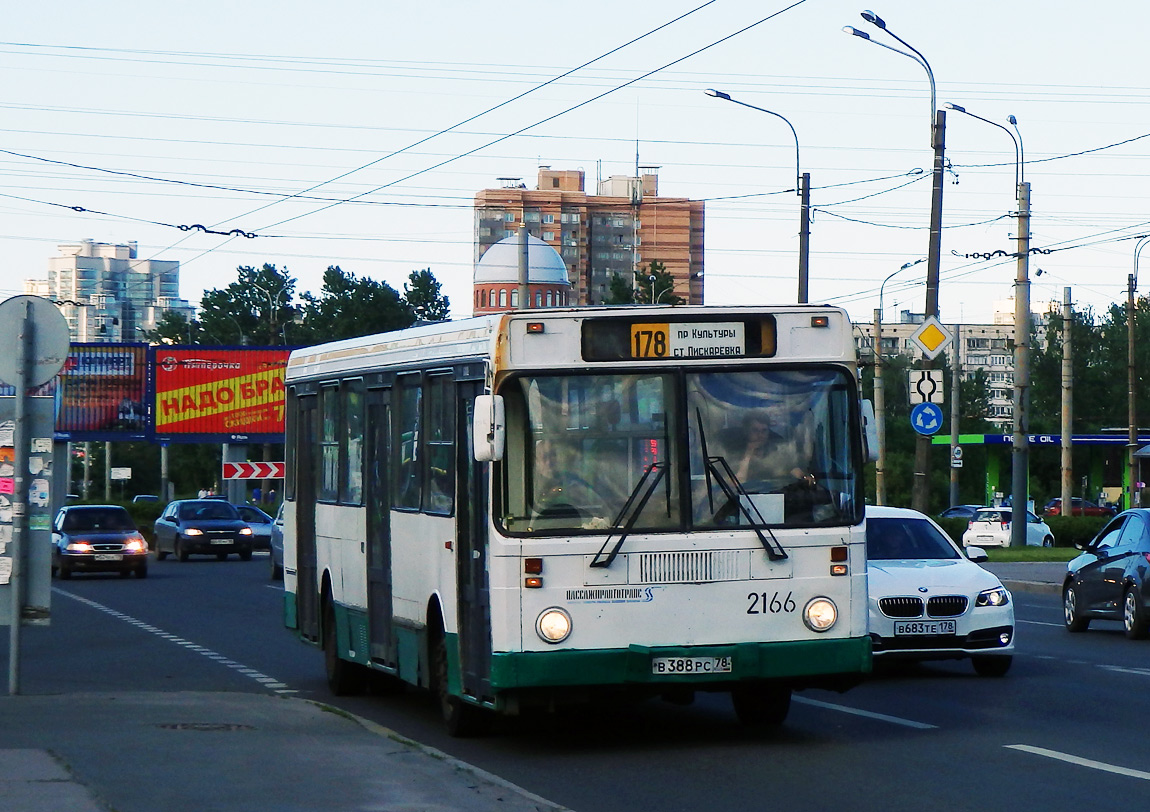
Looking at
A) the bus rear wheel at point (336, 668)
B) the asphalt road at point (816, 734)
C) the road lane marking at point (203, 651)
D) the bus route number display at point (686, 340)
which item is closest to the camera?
the asphalt road at point (816, 734)

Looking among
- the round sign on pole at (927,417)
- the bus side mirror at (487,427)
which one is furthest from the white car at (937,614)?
the round sign on pole at (927,417)

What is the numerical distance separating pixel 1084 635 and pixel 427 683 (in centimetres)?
1119

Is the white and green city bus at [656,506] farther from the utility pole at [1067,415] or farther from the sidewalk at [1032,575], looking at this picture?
the utility pole at [1067,415]

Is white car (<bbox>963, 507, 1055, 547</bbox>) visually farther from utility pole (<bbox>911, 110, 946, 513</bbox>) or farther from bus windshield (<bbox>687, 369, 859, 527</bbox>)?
bus windshield (<bbox>687, 369, 859, 527</bbox>)

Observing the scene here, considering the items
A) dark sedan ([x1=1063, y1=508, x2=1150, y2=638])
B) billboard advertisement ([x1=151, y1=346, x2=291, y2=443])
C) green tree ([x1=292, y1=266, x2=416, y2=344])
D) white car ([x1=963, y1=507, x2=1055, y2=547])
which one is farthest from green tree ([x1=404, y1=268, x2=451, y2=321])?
dark sedan ([x1=1063, y1=508, x2=1150, y2=638])

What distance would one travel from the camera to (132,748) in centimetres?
1060

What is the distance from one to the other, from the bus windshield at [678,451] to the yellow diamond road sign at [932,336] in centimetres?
1829

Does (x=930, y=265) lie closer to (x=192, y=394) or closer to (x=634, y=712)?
(x=634, y=712)

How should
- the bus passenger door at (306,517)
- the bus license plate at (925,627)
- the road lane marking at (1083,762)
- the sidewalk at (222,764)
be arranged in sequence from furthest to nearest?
the bus passenger door at (306,517) < the bus license plate at (925,627) < the road lane marking at (1083,762) < the sidewalk at (222,764)

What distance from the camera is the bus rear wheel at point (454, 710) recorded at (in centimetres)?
1177

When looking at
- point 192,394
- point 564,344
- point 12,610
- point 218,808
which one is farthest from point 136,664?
point 192,394

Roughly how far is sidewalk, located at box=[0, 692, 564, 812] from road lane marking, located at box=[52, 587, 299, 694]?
279 centimetres

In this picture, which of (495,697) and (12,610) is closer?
(495,697)

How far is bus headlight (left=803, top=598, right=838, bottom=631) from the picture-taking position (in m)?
11.0
